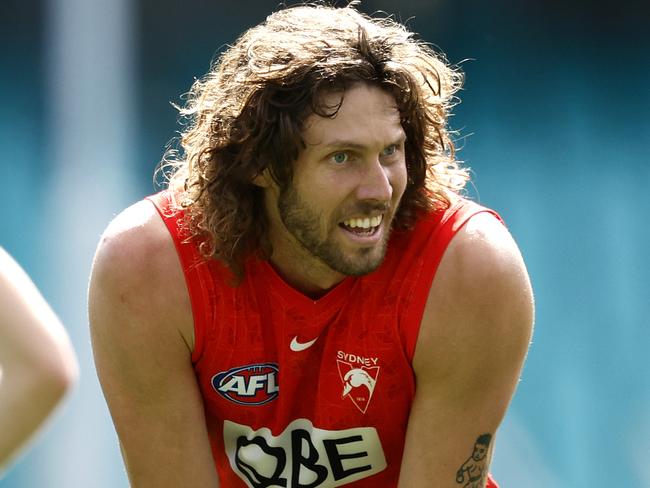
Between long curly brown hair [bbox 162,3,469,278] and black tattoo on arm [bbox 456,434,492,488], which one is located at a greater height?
long curly brown hair [bbox 162,3,469,278]

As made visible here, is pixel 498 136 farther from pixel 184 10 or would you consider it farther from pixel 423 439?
pixel 423 439

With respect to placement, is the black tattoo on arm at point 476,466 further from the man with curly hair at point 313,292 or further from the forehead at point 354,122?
the forehead at point 354,122

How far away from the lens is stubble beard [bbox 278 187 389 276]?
2512 mm

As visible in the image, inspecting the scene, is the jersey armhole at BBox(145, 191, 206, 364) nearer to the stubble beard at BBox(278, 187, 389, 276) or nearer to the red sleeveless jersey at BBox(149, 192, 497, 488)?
the red sleeveless jersey at BBox(149, 192, 497, 488)

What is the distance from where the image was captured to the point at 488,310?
2545mm

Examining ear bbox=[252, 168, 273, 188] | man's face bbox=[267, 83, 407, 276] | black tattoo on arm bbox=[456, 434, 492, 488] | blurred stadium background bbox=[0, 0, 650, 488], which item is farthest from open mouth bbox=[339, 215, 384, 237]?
blurred stadium background bbox=[0, 0, 650, 488]

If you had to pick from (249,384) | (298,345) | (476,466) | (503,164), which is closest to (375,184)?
(298,345)

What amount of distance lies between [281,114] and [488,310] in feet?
1.97

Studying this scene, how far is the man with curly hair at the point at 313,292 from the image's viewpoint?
254cm

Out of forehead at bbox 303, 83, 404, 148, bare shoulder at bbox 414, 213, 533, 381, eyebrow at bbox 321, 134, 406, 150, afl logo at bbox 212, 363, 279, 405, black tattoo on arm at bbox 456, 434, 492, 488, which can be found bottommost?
black tattoo on arm at bbox 456, 434, 492, 488

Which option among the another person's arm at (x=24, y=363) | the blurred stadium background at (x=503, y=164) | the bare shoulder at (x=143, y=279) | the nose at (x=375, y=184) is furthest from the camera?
the blurred stadium background at (x=503, y=164)

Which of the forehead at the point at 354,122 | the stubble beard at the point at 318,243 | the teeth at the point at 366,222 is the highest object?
the forehead at the point at 354,122

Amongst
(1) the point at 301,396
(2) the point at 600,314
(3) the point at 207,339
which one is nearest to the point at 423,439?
(1) the point at 301,396

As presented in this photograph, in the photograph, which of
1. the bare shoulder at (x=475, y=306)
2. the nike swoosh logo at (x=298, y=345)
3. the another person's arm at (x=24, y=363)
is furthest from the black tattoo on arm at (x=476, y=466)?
the another person's arm at (x=24, y=363)
